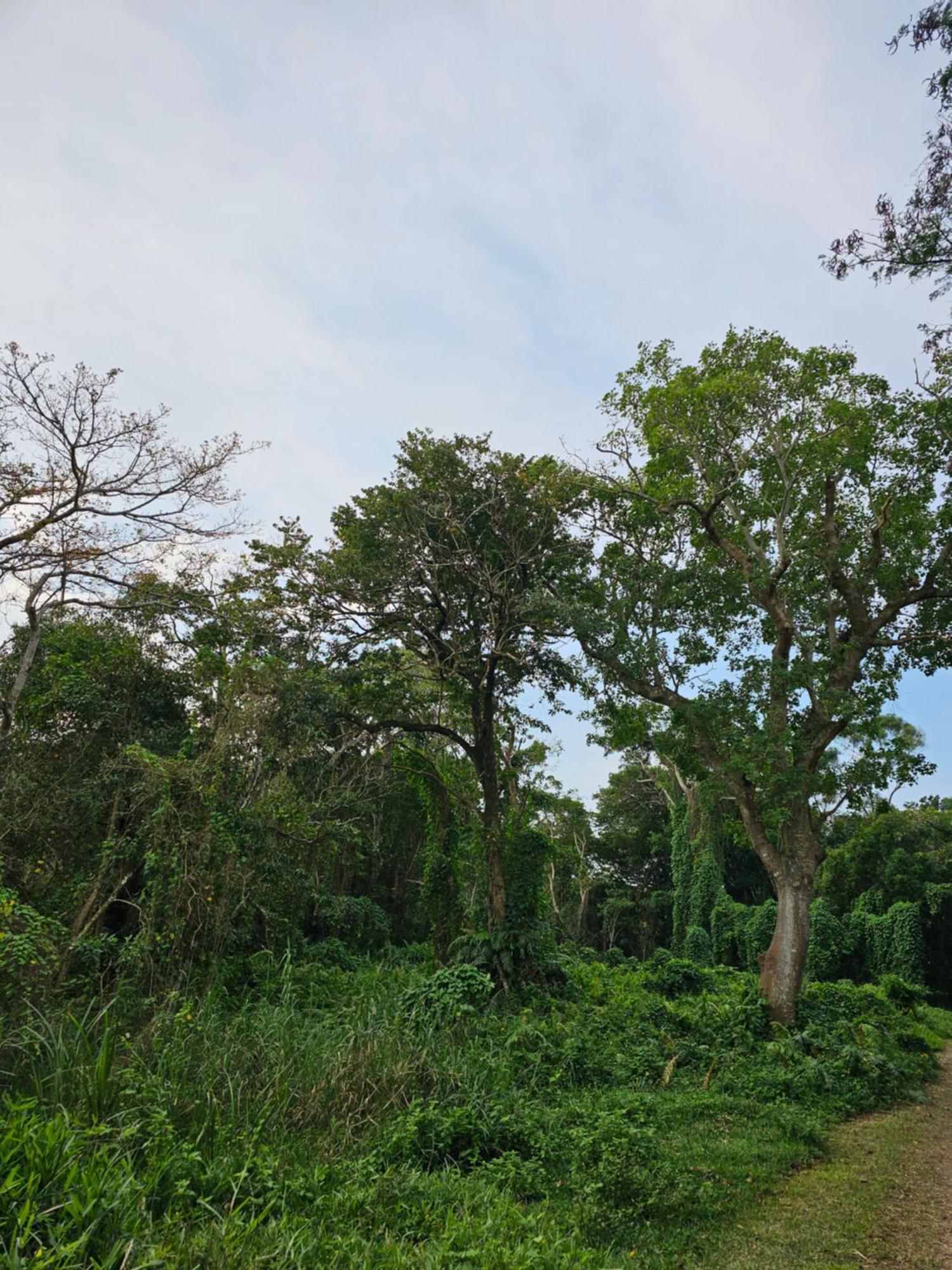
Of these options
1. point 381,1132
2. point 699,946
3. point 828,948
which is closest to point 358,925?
point 699,946

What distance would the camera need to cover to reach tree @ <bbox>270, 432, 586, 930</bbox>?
12398 mm

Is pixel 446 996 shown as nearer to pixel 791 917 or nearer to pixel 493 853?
pixel 493 853

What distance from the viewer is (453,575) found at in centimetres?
1266

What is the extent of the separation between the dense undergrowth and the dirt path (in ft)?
0.75

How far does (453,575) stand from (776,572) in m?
5.14

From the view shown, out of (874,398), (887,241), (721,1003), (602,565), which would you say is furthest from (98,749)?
(874,398)

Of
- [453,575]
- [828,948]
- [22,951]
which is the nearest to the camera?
[22,951]

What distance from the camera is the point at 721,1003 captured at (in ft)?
36.7

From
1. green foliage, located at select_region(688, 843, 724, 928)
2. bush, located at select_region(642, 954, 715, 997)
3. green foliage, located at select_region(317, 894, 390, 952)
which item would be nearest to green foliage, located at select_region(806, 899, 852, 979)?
green foliage, located at select_region(688, 843, 724, 928)

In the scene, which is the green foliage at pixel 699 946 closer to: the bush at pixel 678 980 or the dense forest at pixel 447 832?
the dense forest at pixel 447 832

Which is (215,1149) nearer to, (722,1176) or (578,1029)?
(722,1176)

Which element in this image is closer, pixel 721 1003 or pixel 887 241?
pixel 887 241

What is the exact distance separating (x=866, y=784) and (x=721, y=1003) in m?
3.94

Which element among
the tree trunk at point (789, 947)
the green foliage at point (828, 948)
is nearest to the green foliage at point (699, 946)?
the green foliage at point (828, 948)
